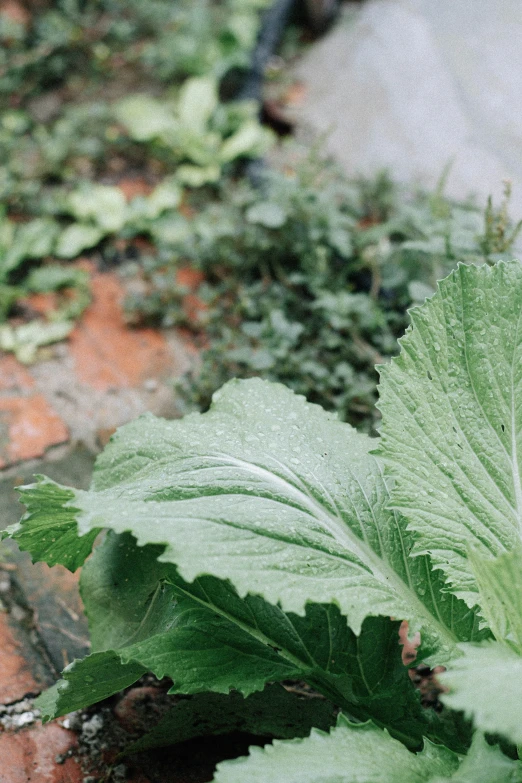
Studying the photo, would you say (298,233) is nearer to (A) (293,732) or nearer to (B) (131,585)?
(B) (131,585)

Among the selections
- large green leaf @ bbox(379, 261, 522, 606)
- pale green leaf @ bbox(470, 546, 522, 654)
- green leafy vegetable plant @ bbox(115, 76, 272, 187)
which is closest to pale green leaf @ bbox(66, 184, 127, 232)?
green leafy vegetable plant @ bbox(115, 76, 272, 187)

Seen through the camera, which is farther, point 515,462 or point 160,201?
point 160,201

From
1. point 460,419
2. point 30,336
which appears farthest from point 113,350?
point 460,419

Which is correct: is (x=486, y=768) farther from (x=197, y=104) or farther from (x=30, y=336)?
(x=197, y=104)

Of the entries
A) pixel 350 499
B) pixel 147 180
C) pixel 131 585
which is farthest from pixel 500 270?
pixel 147 180

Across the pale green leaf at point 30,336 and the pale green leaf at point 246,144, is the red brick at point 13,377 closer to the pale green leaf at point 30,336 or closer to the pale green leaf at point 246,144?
the pale green leaf at point 30,336

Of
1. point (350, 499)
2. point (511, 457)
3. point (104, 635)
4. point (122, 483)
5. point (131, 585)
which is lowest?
point (104, 635)

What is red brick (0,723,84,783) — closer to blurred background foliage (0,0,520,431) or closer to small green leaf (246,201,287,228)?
blurred background foliage (0,0,520,431)

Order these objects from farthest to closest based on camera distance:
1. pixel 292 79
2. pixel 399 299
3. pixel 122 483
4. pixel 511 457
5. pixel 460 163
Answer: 1. pixel 292 79
2. pixel 460 163
3. pixel 399 299
4. pixel 122 483
5. pixel 511 457
